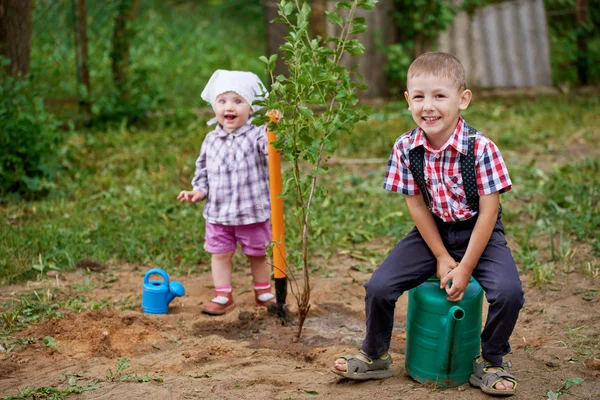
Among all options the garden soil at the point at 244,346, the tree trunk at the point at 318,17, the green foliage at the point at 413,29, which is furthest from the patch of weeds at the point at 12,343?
the green foliage at the point at 413,29

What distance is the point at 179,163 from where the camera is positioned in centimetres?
643

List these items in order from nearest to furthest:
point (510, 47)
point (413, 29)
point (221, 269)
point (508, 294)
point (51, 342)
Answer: point (508, 294)
point (51, 342)
point (221, 269)
point (413, 29)
point (510, 47)

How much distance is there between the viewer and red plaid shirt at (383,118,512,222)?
3010 millimetres

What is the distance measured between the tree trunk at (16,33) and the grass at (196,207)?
0.81 metres

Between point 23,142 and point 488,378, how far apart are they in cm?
421

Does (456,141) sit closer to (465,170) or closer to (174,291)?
(465,170)

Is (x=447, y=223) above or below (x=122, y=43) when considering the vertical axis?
below

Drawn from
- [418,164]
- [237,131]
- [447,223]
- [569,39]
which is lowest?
[447,223]

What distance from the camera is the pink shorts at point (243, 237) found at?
4.20 meters

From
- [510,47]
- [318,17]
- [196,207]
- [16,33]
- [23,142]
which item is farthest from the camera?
[510,47]

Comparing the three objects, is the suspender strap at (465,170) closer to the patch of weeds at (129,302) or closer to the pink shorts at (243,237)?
the pink shorts at (243,237)

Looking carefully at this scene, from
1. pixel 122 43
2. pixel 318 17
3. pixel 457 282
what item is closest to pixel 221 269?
pixel 457 282

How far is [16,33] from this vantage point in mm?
6539

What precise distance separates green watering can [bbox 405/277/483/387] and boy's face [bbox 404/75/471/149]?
0.62 meters
